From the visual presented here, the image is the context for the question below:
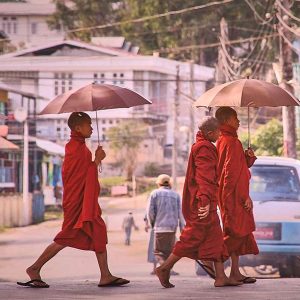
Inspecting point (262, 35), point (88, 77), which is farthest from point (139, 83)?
point (262, 35)

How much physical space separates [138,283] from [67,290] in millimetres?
1020

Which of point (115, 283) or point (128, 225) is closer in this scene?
point (115, 283)

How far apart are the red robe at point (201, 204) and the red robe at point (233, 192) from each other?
0.83 ft

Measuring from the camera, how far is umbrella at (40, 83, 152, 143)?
9.78 m

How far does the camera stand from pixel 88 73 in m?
35.3

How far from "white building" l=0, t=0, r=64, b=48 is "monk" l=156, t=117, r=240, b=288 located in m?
19.7

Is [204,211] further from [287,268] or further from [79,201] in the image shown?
[287,268]

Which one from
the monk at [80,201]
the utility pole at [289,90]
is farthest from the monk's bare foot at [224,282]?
the utility pole at [289,90]

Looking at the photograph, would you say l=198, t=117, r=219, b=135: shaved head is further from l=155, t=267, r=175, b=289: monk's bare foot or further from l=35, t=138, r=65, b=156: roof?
l=35, t=138, r=65, b=156: roof

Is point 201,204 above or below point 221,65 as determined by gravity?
below

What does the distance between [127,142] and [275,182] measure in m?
21.0

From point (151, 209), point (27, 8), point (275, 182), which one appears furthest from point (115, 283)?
point (27, 8)

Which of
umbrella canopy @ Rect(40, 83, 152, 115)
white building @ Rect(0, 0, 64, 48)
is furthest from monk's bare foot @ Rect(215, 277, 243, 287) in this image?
white building @ Rect(0, 0, 64, 48)

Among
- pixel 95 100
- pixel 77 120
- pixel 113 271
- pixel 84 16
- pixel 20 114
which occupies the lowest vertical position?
pixel 113 271
